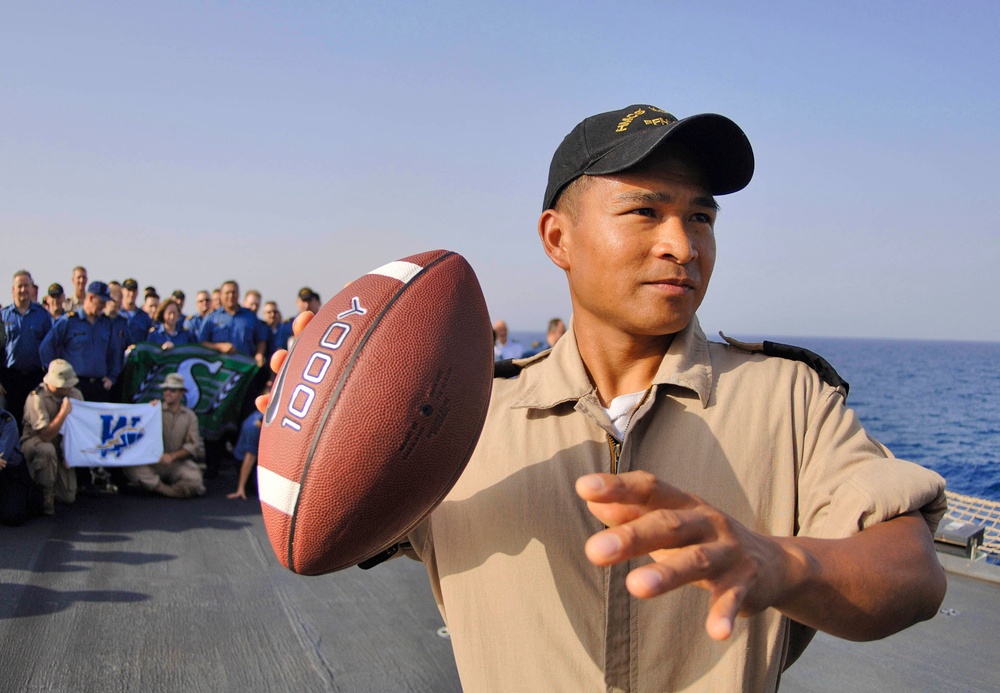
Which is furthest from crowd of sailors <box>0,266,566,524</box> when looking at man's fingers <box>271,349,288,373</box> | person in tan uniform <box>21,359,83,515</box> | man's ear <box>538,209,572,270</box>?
man's ear <box>538,209,572,270</box>

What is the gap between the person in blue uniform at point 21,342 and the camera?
22.3 ft

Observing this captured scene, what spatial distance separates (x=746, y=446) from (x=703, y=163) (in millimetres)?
563

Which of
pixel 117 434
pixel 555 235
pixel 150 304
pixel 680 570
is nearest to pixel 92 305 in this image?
pixel 117 434

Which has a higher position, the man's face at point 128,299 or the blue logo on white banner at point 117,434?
the man's face at point 128,299

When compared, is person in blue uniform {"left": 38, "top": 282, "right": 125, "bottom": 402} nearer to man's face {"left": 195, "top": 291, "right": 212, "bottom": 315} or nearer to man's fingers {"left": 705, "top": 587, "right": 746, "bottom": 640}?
man's face {"left": 195, "top": 291, "right": 212, "bottom": 315}

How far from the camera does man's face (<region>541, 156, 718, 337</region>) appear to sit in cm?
136

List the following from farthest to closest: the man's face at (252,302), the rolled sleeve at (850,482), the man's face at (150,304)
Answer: the man's face at (150,304) < the man's face at (252,302) < the rolled sleeve at (850,482)

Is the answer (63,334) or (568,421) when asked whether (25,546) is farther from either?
(568,421)

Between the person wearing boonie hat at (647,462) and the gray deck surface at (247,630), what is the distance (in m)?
2.18

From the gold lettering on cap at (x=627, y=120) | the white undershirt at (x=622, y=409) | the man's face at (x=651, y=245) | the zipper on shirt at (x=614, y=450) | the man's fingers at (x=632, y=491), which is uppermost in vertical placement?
the gold lettering on cap at (x=627, y=120)

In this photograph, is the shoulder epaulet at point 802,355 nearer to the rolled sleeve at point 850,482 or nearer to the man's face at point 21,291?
the rolled sleeve at point 850,482

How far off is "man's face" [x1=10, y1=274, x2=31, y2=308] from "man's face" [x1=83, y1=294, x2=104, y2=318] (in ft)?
1.61

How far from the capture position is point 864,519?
1.09m

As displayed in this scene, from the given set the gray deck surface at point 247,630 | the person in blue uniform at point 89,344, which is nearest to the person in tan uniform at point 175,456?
the person in blue uniform at point 89,344
